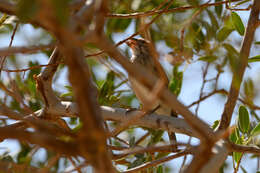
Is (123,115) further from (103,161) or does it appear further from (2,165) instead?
(103,161)

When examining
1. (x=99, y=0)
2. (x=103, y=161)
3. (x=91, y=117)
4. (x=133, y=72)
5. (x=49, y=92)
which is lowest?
(x=49, y=92)

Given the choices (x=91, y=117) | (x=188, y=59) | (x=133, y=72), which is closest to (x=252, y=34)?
(x=188, y=59)

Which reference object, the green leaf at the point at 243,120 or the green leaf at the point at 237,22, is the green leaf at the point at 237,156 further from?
the green leaf at the point at 237,22

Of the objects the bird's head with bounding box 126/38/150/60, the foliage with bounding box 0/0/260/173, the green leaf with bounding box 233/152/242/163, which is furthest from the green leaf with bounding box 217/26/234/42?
the bird's head with bounding box 126/38/150/60

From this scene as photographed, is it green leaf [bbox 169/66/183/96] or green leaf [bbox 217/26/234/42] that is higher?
green leaf [bbox 217/26/234/42]

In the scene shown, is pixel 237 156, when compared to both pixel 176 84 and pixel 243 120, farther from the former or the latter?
pixel 176 84

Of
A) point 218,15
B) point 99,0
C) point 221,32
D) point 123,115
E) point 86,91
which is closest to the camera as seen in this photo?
point 86,91

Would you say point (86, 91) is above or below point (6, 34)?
above

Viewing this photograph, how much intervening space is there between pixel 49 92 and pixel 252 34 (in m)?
1.37

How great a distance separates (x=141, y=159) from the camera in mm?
3158

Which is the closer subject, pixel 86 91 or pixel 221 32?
pixel 86 91

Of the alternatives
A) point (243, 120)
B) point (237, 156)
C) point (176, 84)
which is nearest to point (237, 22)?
point (243, 120)

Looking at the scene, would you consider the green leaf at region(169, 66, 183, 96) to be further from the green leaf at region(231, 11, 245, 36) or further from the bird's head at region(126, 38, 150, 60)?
the green leaf at region(231, 11, 245, 36)

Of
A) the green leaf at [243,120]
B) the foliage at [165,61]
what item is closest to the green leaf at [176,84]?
the foliage at [165,61]
